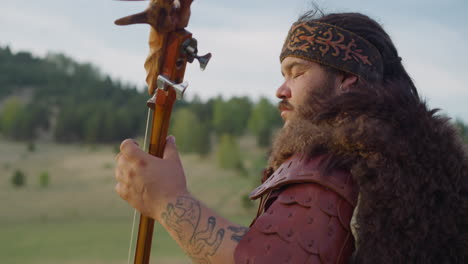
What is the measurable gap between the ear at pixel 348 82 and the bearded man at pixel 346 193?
0.83 feet

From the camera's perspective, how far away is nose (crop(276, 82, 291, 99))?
1.94 meters

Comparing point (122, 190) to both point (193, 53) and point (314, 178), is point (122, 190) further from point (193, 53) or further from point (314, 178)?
point (314, 178)

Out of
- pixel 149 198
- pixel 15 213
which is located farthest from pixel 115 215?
pixel 149 198

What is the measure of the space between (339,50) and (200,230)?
97 cm

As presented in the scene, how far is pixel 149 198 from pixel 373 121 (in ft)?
2.52

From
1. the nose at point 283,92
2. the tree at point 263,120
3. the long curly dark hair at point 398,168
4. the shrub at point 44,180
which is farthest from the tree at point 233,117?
the long curly dark hair at point 398,168

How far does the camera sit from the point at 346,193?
1.48 metres

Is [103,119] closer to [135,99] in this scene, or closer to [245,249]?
[135,99]

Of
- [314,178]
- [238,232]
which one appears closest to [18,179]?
[238,232]

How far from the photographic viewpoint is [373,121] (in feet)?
5.08

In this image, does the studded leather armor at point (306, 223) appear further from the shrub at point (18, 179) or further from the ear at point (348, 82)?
the shrub at point (18, 179)

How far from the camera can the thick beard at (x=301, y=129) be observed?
1.64 m

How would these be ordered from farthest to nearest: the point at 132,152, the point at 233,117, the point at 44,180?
the point at 233,117
the point at 44,180
the point at 132,152

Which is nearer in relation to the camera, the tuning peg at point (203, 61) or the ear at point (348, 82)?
the tuning peg at point (203, 61)
